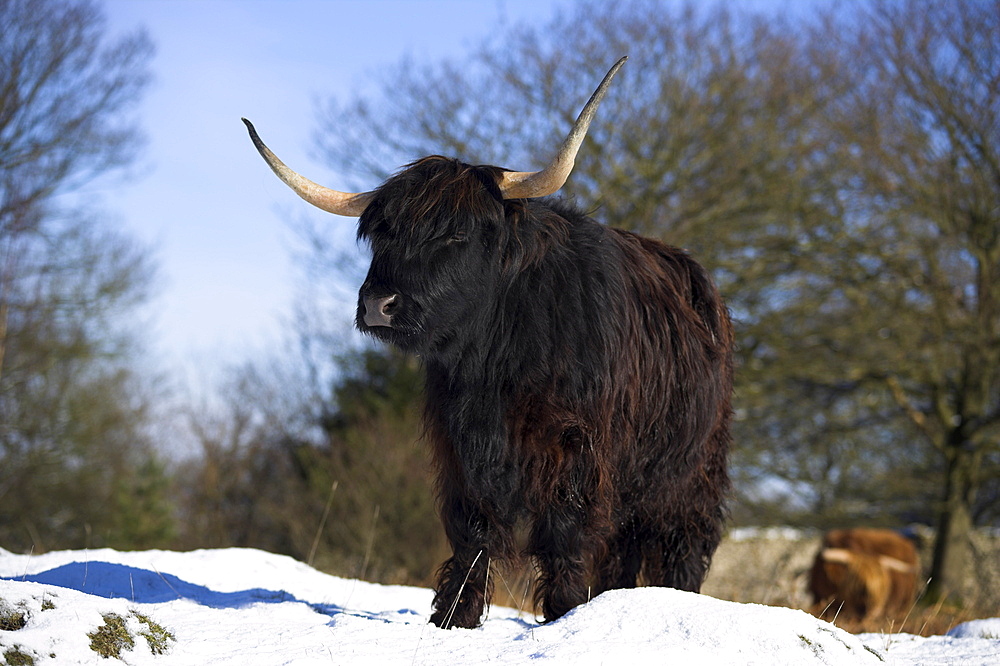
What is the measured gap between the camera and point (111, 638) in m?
2.96

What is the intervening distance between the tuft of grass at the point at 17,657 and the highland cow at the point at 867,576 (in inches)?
388

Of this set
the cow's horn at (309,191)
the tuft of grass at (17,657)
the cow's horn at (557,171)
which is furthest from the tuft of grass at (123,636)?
Answer: the cow's horn at (557,171)

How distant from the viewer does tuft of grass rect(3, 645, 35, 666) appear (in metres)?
2.70

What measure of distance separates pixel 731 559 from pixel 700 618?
1220cm

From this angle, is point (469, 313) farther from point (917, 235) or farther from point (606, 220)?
point (917, 235)

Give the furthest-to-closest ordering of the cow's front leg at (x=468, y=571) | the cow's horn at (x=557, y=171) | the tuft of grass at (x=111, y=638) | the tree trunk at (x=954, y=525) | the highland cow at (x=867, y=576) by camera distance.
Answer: the tree trunk at (x=954, y=525), the highland cow at (x=867, y=576), the cow's front leg at (x=468, y=571), the cow's horn at (x=557, y=171), the tuft of grass at (x=111, y=638)

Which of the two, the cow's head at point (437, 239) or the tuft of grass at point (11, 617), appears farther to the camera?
the cow's head at point (437, 239)

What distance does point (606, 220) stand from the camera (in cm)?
1359

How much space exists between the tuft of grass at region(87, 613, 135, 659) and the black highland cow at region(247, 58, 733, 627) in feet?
4.41

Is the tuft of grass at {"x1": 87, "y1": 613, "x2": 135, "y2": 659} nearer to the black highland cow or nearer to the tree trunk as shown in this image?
the black highland cow

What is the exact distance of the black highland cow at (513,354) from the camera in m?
3.85

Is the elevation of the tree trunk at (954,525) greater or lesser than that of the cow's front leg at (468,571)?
greater

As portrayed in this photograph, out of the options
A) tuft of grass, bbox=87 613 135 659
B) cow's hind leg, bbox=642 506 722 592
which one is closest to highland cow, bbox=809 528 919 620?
cow's hind leg, bbox=642 506 722 592

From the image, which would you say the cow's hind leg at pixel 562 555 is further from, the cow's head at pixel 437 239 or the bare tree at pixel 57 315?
the bare tree at pixel 57 315
